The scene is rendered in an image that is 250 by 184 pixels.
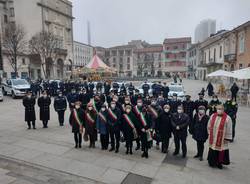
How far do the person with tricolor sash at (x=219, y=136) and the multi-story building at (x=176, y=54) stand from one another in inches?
2969

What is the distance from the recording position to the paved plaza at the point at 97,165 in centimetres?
539

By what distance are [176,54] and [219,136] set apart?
→ 77192mm

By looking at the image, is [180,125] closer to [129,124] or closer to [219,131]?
[219,131]

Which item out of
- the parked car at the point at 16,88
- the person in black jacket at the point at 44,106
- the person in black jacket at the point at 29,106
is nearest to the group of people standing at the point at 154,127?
the person in black jacket at the point at 44,106

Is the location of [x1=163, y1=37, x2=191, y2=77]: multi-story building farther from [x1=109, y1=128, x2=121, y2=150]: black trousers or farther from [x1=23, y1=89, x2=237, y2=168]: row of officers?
[x1=109, y1=128, x2=121, y2=150]: black trousers

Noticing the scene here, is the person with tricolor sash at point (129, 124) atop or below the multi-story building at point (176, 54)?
below

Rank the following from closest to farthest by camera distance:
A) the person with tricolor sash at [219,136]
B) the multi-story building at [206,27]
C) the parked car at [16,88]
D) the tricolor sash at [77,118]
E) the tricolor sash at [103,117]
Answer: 1. the person with tricolor sash at [219,136]
2. the tricolor sash at [103,117]
3. the tricolor sash at [77,118]
4. the parked car at [16,88]
5. the multi-story building at [206,27]

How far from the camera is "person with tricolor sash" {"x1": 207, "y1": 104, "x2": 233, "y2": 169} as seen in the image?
571 cm

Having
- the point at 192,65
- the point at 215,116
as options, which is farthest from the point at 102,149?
the point at 192,65

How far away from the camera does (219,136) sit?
5.78m

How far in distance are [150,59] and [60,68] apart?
139 feet

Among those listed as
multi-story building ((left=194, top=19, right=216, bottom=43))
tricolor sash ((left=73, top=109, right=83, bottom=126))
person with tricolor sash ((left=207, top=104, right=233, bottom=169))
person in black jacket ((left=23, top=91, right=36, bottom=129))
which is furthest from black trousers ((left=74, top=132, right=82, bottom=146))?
multi-story building ((left=194, top=19, right=216, bottom=43))

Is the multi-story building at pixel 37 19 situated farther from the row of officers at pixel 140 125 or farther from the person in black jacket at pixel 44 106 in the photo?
the row of officers at pixel 140 125

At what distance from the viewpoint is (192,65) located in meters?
69.4
